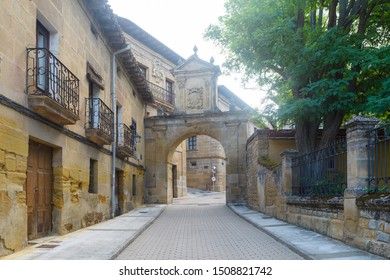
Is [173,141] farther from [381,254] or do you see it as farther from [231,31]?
[381,254]

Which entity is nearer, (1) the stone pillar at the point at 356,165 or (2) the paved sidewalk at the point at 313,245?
(2) the paved sidewalk at the point at 313,245

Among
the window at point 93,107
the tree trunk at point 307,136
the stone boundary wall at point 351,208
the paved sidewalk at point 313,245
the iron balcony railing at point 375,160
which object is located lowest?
the paved sidewalk at point 313,245

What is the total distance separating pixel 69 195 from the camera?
9.30 metres

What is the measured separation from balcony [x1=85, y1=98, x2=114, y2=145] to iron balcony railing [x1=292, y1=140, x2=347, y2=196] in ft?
16.6

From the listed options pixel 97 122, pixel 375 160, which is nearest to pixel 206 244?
pixel 375 160

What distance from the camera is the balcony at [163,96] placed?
27.4 m

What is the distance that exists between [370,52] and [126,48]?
7.53m

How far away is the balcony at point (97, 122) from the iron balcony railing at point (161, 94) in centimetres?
1514

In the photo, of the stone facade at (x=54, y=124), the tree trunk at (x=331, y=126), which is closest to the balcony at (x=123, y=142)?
the stone facade at (x=54, y=124)

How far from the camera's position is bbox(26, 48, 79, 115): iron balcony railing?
284 inches

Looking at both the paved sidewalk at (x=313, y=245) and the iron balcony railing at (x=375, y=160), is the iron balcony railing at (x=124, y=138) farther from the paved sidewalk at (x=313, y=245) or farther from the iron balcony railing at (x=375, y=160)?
the iron balcony railing at (x=375, y=160)
